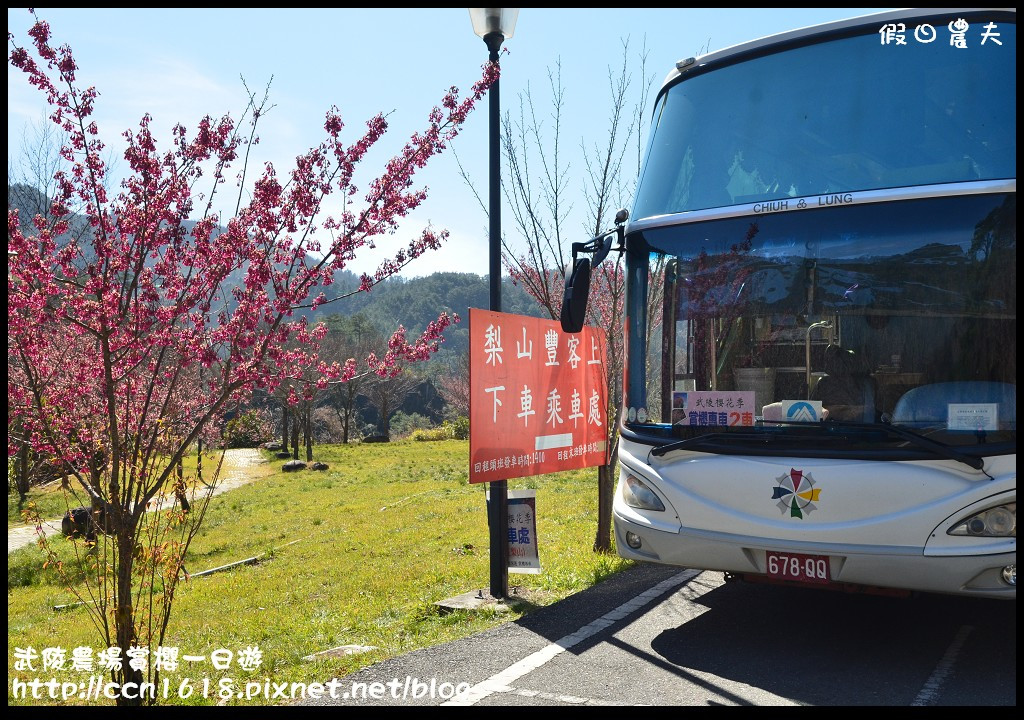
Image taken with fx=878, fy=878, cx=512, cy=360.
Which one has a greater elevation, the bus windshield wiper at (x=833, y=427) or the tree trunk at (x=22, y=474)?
the bus windshield wiper at (x=833, y=427)

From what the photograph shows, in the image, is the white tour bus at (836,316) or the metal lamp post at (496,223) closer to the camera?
the white tour bus at (836,316)

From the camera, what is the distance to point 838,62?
18.6 ft

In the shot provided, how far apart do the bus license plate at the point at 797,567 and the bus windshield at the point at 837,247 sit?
64 cm

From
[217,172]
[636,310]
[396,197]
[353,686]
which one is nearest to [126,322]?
[217,172]

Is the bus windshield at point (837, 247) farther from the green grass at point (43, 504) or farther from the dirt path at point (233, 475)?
the green grass at point (43, 504)

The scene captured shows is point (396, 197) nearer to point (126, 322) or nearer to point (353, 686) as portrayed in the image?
point (126, 322)

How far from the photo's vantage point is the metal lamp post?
717 cm

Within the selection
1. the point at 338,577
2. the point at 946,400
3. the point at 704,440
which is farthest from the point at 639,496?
the point at 338,577

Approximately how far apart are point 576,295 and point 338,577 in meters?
6.61

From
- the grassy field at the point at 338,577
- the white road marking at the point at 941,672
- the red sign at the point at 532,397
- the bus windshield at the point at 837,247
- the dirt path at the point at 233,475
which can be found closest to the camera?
the white road marking at the point at 941,672

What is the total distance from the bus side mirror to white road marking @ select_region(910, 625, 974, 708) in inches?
121

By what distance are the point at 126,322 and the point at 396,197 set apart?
1.85 metres

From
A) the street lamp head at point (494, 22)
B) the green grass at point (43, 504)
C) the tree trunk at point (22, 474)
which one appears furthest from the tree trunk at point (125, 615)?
the tree trunk at point (22, 474)

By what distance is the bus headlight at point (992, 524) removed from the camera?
4622 millimetres
